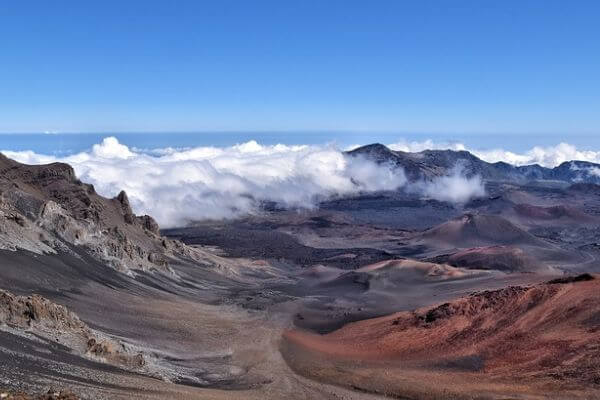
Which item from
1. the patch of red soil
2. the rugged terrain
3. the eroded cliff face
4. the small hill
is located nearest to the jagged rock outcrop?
the rugged terrain

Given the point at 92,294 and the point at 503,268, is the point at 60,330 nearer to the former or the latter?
the point at 92,294

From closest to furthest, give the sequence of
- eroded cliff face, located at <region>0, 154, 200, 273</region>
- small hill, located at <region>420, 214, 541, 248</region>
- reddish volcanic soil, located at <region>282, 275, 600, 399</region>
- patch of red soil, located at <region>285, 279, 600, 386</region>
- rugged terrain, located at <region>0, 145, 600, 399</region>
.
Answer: rugged terrain, located at <region>0, 145, 600, 399</region> < reddish volcanic soil, located at <region>282, 275, 600, 399</region> < patch of red soil, located at <region>285, 279, 600, 386</region> < eroded cliff face, located at <region>0, 154, 200, 273</region> < small hill, located at <region>420, 214, 541, 248</region>

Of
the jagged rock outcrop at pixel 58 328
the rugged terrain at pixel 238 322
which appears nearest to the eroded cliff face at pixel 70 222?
the rugged terrain at pixel 238 322

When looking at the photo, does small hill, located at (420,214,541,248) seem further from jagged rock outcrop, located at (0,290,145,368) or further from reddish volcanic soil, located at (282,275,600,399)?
jagged rock outcrop, located at (0,290,145,368)

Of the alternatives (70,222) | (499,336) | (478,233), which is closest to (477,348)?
(499,336)

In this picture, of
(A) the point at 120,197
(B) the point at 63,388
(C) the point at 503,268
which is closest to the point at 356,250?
(C) the point at 503,268

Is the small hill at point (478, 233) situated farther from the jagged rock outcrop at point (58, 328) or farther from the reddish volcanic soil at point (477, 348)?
the jagged rock outcrop at point (58, 328)
